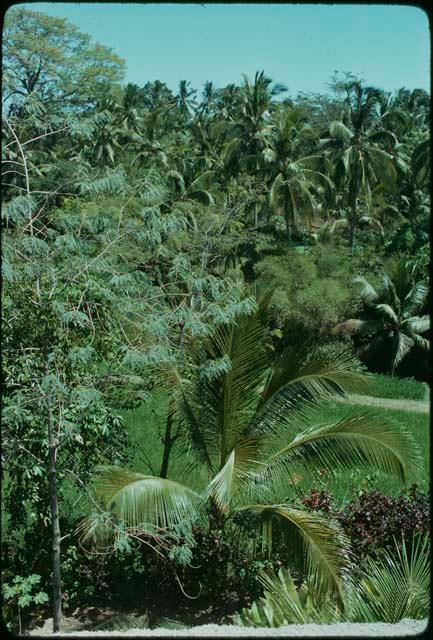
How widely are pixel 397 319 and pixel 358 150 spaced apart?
891 cm

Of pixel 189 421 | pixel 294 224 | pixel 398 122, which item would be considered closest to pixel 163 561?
pixel 189 421

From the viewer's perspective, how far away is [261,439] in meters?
7.36

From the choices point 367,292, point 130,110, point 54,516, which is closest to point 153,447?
point 54,516

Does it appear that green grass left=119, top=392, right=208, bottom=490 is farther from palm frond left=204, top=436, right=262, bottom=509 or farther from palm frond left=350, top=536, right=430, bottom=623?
palm frond left=350, top=536, right=430, bottom=623

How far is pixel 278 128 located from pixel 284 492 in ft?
75.3

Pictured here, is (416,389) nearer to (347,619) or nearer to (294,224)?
(294,224)

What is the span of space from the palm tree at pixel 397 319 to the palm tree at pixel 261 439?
1464cm

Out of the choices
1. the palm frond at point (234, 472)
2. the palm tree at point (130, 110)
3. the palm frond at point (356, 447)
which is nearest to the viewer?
the palm frond at point (234, 472)

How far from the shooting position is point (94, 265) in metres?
5.43

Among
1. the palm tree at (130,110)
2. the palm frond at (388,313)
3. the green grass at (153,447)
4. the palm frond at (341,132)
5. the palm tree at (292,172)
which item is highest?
the palm tree at (130,110)

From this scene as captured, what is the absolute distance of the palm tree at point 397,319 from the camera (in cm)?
2186

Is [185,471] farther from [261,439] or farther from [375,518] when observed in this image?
[375,518]

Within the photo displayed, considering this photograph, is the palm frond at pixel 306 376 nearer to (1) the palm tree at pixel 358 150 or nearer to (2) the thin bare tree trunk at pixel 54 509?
(2) the thin bare tree trunk at pixel 54 509

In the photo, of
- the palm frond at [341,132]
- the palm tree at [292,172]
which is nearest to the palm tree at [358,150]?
the palm frond at [341,132]
